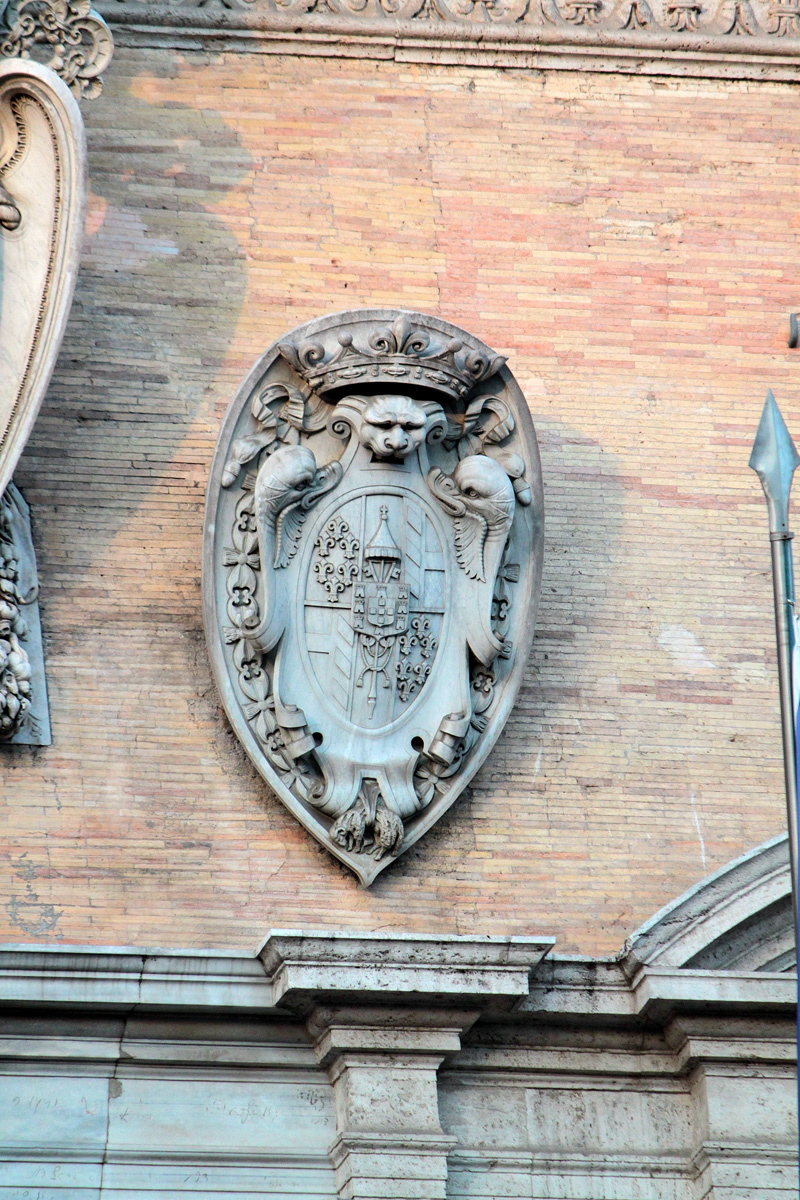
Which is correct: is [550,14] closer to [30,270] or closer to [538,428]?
[538,428]

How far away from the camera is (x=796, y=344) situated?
9.70 metres

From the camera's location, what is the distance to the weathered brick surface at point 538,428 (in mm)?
8406

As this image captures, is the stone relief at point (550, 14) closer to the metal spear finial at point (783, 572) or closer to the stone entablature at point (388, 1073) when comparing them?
the metal spear finial at point (783, 572)

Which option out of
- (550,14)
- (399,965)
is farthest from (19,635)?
(550,14)

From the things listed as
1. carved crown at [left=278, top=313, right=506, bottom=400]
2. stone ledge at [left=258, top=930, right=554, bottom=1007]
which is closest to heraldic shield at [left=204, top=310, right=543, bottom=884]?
carved crown at [left=278, top=313, right=506, bottom=400]

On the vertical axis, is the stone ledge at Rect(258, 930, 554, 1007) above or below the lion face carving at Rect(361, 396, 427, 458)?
below

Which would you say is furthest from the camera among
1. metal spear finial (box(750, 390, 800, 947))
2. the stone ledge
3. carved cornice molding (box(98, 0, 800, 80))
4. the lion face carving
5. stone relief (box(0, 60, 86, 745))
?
carved cornice molding (box(98, 0, 800, 80))

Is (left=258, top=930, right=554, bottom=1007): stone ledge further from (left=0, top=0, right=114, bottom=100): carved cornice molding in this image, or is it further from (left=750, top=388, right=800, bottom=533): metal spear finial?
(left=0, top=0, right=114, bottom=100): carved cornice molding

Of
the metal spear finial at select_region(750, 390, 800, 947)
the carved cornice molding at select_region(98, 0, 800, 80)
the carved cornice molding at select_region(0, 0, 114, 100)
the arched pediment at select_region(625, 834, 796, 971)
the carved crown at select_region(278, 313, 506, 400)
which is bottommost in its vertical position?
the arched pediment at select_region(625, 834, 796, 971)

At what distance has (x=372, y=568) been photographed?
8648mm

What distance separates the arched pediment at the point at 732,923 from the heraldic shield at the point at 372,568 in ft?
3.31

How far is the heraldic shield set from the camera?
8.43 m

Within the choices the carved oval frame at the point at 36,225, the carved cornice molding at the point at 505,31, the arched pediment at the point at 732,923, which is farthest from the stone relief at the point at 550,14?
the arched pediment at the point at 732,923

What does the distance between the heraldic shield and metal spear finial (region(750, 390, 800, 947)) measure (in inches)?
56.0
